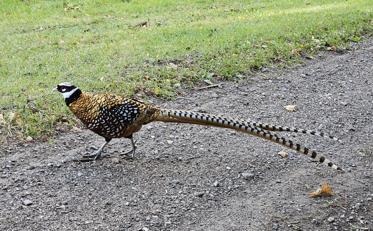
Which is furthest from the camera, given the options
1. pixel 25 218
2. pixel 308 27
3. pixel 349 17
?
pixel 349 17

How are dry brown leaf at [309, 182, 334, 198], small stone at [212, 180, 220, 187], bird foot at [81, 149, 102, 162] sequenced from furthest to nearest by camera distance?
bird foot at [81, 149, 102, 162], small stone at [212, 180, 220, 187], dry brown leaf at [309, 182, 334, 198]

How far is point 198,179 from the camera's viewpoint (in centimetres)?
592

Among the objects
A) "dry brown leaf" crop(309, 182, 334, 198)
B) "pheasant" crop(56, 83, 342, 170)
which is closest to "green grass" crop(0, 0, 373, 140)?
"pheasant" crop(56, 83, 342, 170)

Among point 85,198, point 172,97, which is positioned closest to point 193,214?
point 85,198

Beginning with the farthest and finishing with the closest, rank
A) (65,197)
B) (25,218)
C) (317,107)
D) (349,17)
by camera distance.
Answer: (349,17), (317,107), (65,197), (25,218)

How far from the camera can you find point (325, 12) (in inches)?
528

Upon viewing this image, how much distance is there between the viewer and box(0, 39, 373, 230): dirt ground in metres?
5.21

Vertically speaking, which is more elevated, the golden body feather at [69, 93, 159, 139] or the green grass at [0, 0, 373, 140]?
the golden body feather at [69, 93, 159, 139]

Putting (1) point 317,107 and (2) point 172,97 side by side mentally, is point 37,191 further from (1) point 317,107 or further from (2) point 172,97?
(1) point 317,107

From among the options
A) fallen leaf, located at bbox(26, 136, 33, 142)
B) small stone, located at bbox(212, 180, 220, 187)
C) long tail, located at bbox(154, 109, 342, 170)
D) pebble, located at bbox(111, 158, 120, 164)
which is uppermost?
long tail, located at bbox(154, 109, 342, 170)

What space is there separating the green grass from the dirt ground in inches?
34.0

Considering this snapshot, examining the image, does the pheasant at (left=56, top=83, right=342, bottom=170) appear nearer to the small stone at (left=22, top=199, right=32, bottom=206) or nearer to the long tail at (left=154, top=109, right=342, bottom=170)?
the long tail at (left=154, top=109, right=342, bottom=170)

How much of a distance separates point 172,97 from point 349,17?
5.87 metres

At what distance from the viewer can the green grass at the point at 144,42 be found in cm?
825
